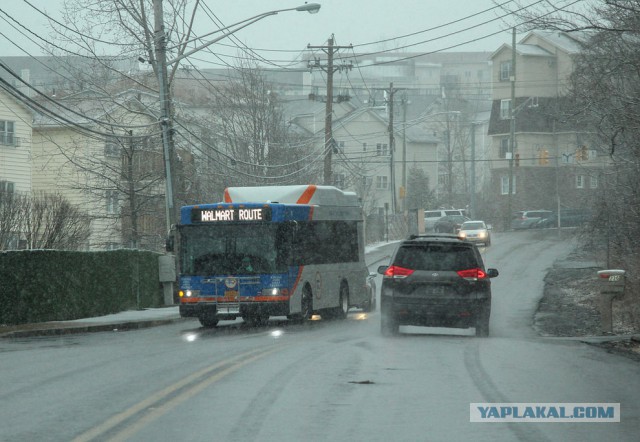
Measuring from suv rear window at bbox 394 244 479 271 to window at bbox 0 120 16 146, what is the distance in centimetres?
3532

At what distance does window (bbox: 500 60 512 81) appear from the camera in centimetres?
9192

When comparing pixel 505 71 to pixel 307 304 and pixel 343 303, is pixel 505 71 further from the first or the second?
pixel 307 304

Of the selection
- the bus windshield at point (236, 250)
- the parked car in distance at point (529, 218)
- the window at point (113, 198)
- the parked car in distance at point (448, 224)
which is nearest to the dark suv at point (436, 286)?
the bus windshield at point (236, 250)

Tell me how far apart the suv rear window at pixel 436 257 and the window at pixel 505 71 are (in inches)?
2871

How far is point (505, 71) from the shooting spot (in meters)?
92.6

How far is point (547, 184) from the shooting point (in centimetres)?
9150

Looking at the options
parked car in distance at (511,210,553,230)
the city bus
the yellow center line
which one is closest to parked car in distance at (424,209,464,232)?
parked car in distance at (511,210,553,230)

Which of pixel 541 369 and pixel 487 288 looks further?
pixel 487 288

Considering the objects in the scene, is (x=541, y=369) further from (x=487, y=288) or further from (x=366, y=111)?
(x=366, y=111)

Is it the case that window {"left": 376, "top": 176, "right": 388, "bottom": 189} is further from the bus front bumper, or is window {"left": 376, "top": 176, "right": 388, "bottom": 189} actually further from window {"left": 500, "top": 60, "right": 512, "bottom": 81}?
the bus front bumper

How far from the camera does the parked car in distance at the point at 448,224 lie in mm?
74688

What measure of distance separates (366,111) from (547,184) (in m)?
18.8

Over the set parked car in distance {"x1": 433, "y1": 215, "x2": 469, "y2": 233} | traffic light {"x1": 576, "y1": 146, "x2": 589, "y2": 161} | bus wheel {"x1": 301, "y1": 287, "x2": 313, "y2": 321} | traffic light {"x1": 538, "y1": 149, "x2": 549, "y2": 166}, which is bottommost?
bus wheel {"x1": 301, "y1": 287, "x2": 313, "y2": 321}

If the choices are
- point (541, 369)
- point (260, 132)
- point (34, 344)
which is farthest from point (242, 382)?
point (260, 132)
